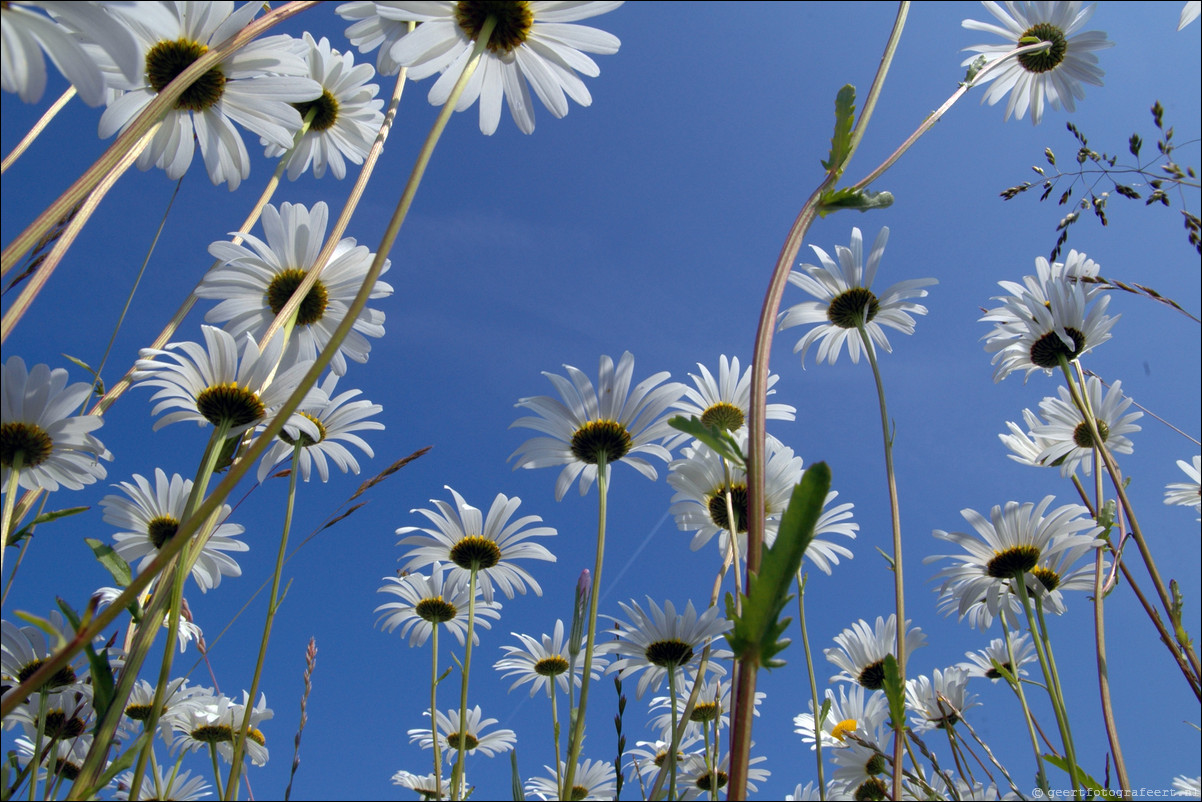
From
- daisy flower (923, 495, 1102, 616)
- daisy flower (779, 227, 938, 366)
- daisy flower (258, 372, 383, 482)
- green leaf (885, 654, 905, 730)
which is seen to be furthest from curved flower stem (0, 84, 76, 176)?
daisy flower (923, 495, 1102, 616)

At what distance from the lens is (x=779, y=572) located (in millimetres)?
793

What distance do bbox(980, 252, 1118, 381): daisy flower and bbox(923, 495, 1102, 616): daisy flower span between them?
56 cm

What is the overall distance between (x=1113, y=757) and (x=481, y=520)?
2076 mm

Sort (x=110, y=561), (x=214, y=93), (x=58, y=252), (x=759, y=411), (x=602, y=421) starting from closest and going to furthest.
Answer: (x=759, y=411), (x=58, y=252), (x=110, y=561), (x=214, y=93), (x=602, y=421)

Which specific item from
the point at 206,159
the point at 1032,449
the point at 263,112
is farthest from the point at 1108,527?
the point at 206,159

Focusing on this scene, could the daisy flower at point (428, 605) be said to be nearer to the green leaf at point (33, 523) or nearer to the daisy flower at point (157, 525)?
the daisy flower at point (157, 525)

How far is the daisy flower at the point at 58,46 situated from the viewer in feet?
2.93

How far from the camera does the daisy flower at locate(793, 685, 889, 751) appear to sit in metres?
3.19

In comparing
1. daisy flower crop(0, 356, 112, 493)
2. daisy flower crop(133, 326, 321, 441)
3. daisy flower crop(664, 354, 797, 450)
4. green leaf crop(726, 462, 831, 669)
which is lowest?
green leaf crop(726, 462, 831, 669)

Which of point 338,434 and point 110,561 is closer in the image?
point 110,561

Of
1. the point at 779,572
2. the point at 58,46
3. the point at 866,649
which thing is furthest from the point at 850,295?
the point at 58,46

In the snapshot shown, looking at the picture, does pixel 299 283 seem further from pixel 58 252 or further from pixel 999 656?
pixel 999 656

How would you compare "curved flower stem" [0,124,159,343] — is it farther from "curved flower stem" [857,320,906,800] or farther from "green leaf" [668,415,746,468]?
"curved flower stem" [857,320,906,800]

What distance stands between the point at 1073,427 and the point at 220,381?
9.84ft
